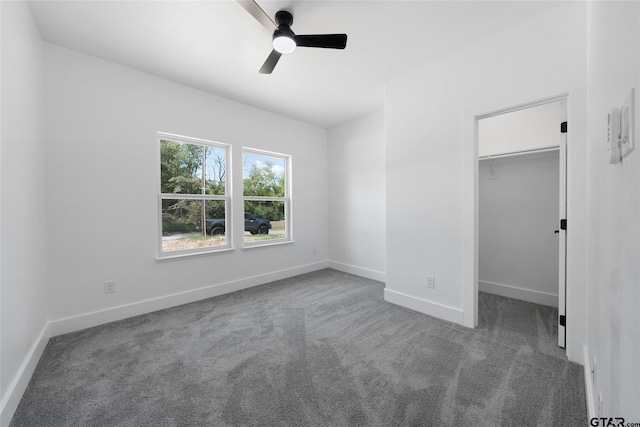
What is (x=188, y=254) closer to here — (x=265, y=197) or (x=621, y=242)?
(x=265, y=197)

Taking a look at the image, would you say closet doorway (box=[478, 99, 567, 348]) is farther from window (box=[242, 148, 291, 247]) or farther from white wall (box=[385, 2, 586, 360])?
window (box=[242, 148, 291, 247])

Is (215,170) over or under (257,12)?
under

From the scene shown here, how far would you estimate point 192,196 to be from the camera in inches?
133

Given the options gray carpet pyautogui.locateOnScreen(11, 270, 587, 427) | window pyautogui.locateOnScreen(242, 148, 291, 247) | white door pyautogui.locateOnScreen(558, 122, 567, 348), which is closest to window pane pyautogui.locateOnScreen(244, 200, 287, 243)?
window pyautogui.locateOnScreen(242, 148, 291, 247)

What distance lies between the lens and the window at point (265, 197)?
13.1 ft

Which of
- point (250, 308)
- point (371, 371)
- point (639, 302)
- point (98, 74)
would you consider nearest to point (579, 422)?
point (371, 371)

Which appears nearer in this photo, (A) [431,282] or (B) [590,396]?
(B) [590,396]

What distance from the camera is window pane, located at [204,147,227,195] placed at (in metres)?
3.54

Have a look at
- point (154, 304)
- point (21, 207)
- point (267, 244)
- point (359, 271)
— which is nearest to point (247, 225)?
point (267, 244)

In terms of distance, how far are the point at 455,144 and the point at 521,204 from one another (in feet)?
4.63

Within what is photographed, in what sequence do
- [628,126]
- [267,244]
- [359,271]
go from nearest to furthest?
[628,126] → [267,244] → [359,271]

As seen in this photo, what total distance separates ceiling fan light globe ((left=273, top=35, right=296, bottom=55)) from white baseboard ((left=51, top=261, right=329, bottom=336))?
117 inches

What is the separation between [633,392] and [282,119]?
4.45m

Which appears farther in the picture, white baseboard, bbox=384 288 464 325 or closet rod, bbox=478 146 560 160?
closet rod, bbox=478 146 560 160
